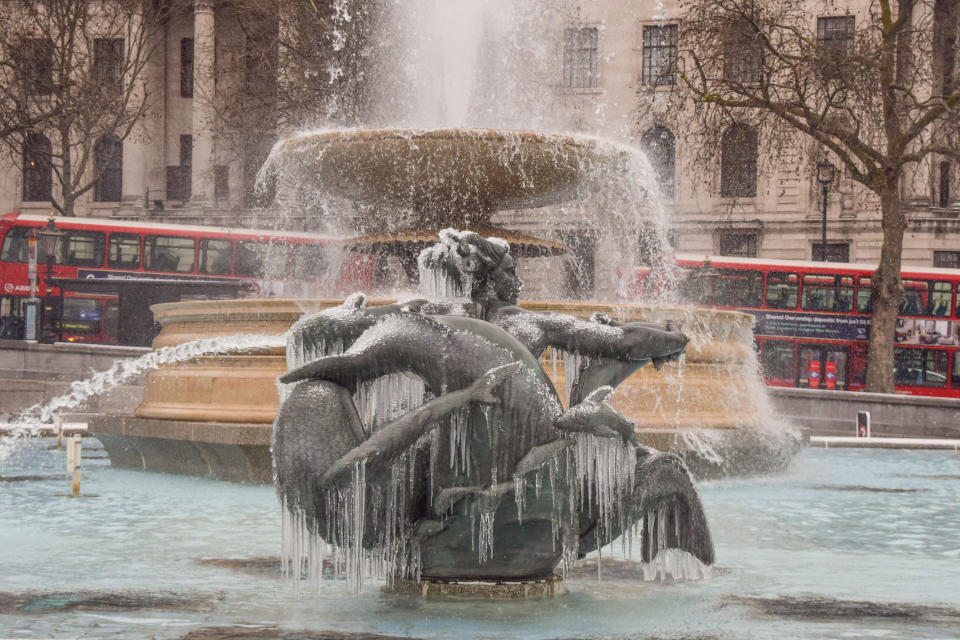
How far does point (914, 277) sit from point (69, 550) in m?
28.6

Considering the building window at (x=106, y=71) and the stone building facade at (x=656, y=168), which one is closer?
the building window at (x=106, y=71)

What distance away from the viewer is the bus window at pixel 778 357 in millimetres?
32656

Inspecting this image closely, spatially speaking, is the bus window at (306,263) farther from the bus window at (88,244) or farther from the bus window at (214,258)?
the bus window at (88,244)

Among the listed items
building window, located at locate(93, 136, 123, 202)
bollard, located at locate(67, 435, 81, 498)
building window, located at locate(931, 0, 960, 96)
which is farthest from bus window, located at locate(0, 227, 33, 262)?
bollard, located at locate(67, 435, 81, 498)

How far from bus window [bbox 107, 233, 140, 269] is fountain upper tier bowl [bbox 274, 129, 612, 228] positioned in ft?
66.6

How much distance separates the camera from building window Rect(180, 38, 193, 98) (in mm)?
59031

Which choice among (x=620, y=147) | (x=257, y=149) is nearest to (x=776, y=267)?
(x=257, y=149)

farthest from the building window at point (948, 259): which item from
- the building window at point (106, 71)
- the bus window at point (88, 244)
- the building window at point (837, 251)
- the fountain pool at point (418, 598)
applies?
the fountain pool at point (418, 598)

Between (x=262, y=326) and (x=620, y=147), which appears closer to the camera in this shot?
(x=262, y=326)

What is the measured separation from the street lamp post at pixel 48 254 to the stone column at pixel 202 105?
17.8 meters

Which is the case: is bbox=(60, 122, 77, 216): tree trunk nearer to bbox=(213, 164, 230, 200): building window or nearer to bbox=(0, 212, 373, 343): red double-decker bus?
bbox=(0, 212, 373, 343): red double-decker bus

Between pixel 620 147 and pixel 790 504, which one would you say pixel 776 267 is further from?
pixel 790 504

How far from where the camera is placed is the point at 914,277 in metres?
32.2

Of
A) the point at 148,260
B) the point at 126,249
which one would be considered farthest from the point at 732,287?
the point at 126,249
